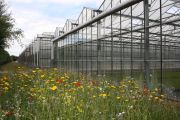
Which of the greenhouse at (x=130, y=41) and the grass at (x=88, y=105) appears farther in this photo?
the greenhouse at (x=130, y=41)

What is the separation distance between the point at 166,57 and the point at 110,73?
9.40 ft

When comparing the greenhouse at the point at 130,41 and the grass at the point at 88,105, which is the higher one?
the greenhouse at the point at 130,41

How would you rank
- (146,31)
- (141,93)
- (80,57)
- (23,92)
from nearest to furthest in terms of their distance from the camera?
(141,93), (23,92), (146,31), (80,57)

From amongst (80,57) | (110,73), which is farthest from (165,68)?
(80,57)

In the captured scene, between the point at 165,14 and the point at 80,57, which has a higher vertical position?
the point at 165,14

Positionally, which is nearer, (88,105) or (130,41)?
(88,105)

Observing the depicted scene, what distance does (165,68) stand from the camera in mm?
8242

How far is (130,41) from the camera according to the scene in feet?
38.2

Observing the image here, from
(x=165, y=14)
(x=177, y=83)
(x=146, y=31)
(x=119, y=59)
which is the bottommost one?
(x=177, y=83)

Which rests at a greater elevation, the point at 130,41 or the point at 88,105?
the point at 130,41

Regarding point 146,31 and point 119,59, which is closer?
point 146,31

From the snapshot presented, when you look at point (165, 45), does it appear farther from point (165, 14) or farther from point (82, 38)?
point (82, 38)

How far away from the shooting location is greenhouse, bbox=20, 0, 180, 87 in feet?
25.2

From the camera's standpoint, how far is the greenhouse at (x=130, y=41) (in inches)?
302
